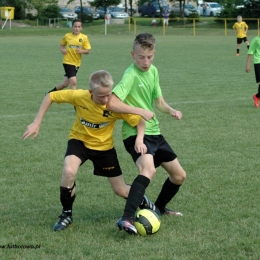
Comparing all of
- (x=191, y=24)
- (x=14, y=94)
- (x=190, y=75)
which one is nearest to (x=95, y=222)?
(x=14, y=94)

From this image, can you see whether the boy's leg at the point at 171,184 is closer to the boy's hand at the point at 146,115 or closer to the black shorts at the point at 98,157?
the black shorts at the point at 98,157

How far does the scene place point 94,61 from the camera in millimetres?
25031

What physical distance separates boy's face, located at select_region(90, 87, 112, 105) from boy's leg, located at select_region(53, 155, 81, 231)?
1.66ft

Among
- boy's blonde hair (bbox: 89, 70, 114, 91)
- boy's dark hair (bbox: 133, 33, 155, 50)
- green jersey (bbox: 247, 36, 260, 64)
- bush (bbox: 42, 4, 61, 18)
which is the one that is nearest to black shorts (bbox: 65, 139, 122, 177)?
boy's blonde hair (bbox: 89, 70, 114, 91)

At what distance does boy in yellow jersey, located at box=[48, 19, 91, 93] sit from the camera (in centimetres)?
1378

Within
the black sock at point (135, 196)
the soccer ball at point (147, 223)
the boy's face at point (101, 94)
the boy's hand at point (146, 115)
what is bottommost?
the soccer ball at point (147, 223)

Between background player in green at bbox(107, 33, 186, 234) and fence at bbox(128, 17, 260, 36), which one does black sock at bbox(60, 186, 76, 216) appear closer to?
background player in green at bbox(107, 33, 186, 234)

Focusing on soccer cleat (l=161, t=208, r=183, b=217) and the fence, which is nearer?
soccer cleat (l=161, t=208, r=183, b=217)

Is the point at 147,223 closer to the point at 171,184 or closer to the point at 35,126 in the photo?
the point at 171,184

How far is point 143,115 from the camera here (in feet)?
16.5

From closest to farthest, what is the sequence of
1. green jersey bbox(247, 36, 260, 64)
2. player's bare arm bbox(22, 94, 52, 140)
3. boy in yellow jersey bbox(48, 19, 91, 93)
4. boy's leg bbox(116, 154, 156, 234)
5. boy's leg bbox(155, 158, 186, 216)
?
boy's leg bbox(116, 154, 156, 234), player's bare arm bbox(22, 94, 52, 140), boy's leg bbox(155, 158, 186, 216), green jersey bbox(247, 36, 260, 64), boy in yellow jersey bbox(48, 19, 91, 93)

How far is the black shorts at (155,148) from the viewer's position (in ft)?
17.3

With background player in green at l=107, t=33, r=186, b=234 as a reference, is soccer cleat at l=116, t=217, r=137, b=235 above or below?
below

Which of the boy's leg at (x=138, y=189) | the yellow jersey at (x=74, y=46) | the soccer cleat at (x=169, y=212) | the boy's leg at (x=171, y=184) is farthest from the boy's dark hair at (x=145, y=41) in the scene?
the yellow jersey at (x=74, y=46)
